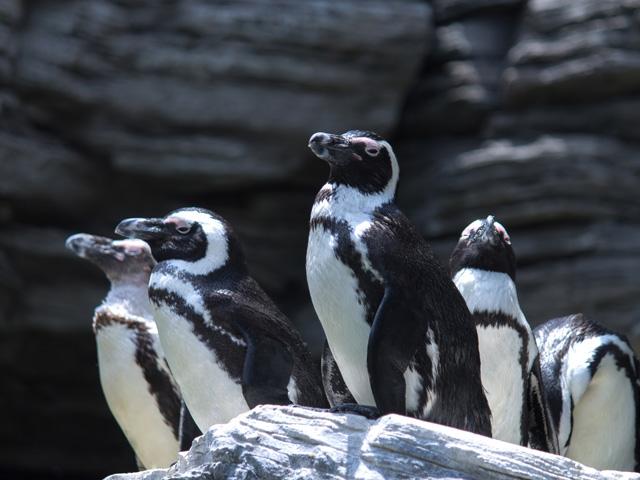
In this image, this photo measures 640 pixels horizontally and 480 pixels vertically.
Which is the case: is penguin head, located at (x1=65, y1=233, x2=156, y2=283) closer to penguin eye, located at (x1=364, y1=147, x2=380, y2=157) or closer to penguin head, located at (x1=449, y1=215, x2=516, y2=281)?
penguin head, located at (x1=449, y1=215, x2=516, y2=281)

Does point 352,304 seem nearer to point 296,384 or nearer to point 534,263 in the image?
point 296,384

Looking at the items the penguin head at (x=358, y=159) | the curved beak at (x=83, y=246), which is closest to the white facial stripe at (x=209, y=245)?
the penguin head at (x=358, y=159)

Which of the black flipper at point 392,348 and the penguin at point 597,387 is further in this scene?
the penguin at point 597,387

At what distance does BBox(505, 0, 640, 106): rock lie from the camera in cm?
708

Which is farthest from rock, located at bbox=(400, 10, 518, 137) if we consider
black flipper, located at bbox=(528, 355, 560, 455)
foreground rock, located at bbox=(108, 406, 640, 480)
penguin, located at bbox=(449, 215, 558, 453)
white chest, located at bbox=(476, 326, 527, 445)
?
foreground rock, located at bbox=(108, 406, 640, 480)

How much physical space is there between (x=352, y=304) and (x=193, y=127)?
4.62 meters

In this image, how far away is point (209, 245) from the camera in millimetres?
3520

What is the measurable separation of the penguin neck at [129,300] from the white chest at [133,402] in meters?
0.16

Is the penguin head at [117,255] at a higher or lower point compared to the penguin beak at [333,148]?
lower

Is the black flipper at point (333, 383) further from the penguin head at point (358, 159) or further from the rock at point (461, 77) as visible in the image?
the rock at point (461, 77)

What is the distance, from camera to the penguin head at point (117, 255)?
4.76 meters

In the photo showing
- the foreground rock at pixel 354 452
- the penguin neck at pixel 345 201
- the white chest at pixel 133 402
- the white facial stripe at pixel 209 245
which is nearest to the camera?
the foreground rock at pixel 354 452

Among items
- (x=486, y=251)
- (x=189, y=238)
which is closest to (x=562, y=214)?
(x=486, y=251)

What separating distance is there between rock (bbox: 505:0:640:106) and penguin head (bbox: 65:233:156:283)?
3.20 meters
